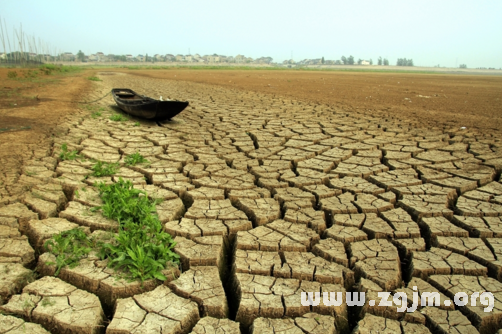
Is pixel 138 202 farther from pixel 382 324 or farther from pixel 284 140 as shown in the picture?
pixel 284 140

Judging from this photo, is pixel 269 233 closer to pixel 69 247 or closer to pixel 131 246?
pixel 131 246

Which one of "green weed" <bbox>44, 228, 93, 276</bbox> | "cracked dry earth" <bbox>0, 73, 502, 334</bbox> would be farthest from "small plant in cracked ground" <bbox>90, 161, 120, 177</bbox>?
"green weed" <bbox>44, 228, 93, 276</bbox>

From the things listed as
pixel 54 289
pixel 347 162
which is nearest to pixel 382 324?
pixel 54 289

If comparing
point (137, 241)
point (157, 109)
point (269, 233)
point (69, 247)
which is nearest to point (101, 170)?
point (69, 247)

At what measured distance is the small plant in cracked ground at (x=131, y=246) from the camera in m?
2.02

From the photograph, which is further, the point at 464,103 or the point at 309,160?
the point at 464,103

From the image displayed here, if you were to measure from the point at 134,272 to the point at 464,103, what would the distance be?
949cm

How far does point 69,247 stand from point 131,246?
1.46ft

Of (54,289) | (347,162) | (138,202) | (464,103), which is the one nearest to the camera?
(54,289)

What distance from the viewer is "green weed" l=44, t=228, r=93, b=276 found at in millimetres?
2064

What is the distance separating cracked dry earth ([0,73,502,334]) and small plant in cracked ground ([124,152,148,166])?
3.1 inches

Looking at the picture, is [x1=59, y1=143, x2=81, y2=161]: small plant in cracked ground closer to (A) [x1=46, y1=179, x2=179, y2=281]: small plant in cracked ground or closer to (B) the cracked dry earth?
(B) the cracked dry earth

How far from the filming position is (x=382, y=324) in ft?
5.73

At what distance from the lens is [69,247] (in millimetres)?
2211
